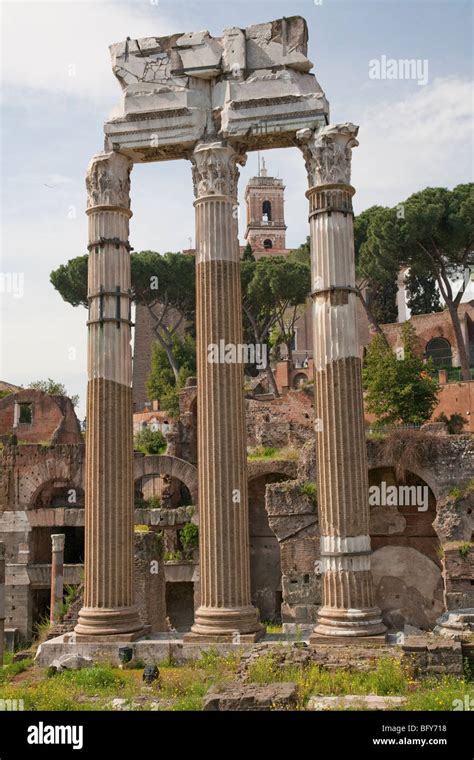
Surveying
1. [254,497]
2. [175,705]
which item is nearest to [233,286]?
[175,705]

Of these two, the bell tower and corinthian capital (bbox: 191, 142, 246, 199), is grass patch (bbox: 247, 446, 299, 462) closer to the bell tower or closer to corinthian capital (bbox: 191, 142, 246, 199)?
corinthian capital (bbox: 191, 142, 246, 199)

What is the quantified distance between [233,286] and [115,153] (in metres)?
2.53

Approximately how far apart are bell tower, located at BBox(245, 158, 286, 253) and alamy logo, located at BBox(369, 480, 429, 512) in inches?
1719

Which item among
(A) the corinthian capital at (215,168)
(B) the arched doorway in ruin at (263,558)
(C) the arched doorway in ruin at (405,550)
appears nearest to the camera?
(A) the corinthian capital at (215,168)

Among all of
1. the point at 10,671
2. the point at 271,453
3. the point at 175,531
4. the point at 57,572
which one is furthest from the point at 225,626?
the point at 175,531

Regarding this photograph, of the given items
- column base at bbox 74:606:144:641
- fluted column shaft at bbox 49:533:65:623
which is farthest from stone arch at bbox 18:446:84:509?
column base at bbox 74:606:144:641

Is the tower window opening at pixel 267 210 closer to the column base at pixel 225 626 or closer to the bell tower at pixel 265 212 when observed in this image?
the bell tower at pixel 265 212

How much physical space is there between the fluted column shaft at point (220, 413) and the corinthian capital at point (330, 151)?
1101 mm

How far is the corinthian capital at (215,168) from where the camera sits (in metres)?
10.5

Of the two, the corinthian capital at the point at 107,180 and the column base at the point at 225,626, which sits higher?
the corinthian capital at the point at 107,180

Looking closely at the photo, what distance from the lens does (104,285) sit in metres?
10.7

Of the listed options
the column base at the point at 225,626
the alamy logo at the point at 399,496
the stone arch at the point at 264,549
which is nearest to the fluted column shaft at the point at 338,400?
the column base at the point at 225,626
